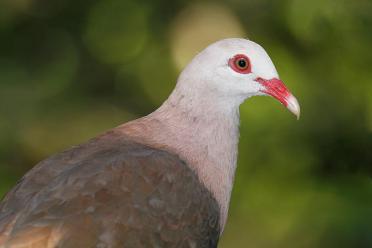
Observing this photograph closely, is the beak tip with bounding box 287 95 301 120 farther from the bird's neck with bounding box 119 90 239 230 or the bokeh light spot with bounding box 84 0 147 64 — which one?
the bokeh light spot with bounding box 84 0 147 64

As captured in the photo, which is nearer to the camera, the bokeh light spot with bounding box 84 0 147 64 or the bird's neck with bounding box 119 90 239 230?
the bird's neck with bounding box 119 90 239 230

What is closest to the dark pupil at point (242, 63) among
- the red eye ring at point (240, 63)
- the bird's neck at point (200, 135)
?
the red eye ring at point (240, 63)

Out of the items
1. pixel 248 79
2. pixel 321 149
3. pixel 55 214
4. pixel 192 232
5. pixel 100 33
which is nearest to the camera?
pixel 55 214

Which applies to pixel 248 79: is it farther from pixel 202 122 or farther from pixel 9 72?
pixel 9 72

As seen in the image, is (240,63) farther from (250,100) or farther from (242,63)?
(250,100)

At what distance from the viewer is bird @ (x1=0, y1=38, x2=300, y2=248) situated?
3.40 metres

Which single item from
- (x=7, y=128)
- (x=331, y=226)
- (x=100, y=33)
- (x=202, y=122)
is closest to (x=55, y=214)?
(x=202, y=122)

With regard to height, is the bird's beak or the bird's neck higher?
the bird's beak

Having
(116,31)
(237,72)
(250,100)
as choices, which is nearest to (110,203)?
(237,72)

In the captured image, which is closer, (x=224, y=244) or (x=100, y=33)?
(x=224, y=244)

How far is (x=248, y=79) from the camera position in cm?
400

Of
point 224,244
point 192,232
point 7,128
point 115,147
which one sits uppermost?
point 115,147

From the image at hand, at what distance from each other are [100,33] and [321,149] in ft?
7.31

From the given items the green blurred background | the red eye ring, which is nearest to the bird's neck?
the red eye ring
